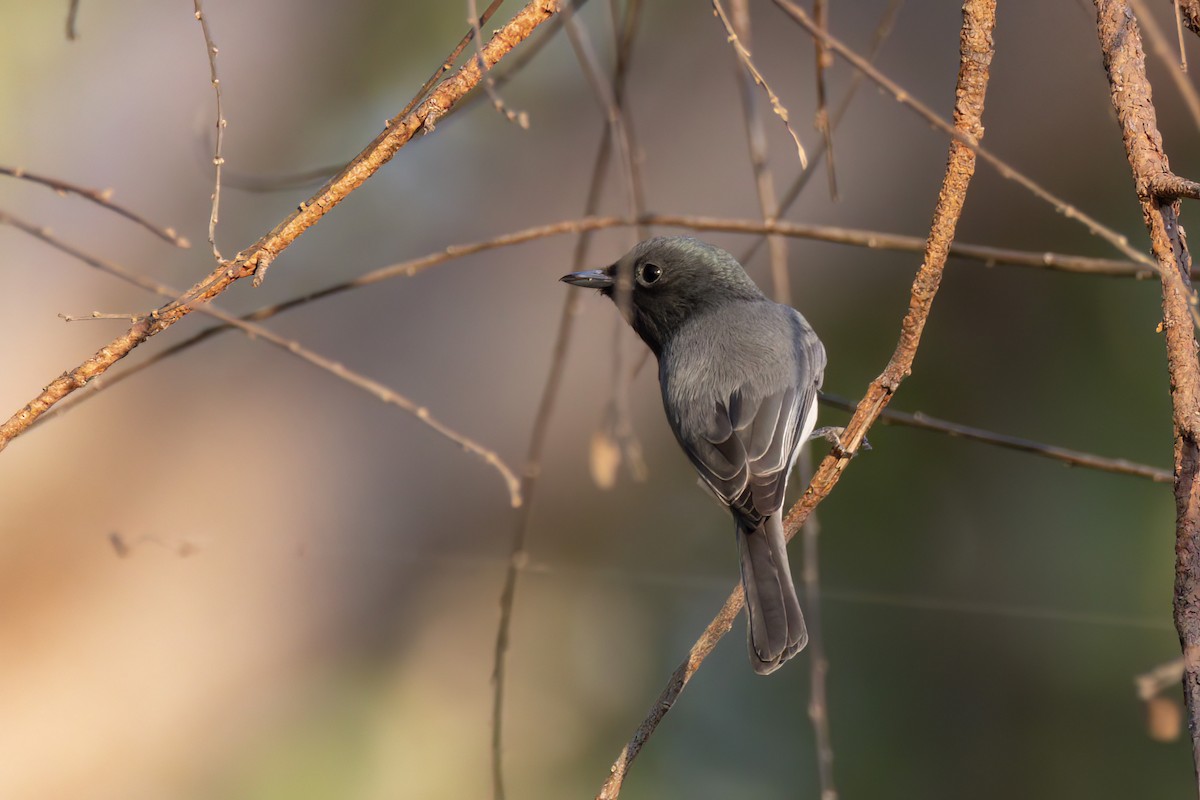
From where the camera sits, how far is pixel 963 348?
4.38m

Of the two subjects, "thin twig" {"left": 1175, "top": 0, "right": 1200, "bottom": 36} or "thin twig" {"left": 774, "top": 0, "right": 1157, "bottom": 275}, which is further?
"thin twig" {"left": 1175, "top": 0, "right": 1200, "bottom": 36}

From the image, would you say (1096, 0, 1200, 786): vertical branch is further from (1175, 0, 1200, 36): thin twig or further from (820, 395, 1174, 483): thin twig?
(820, 395, 1174, 483): thin twig

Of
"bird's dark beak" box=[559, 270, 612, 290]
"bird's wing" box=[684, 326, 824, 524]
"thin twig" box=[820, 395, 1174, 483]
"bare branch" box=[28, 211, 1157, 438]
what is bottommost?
"thin twig" box=[820, 395, 1174, 483]

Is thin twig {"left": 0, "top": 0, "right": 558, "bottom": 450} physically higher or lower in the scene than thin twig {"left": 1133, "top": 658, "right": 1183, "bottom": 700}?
higher

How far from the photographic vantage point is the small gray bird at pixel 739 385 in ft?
7.14

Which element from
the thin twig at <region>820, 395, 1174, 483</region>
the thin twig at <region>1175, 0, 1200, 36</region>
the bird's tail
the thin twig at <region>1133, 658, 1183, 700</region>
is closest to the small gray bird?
the bird's tail

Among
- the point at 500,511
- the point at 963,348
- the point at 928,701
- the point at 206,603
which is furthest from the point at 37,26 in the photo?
the point at 928,701

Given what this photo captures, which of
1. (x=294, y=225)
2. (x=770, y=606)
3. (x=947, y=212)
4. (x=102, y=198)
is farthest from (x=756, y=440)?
(x=102, y=198)

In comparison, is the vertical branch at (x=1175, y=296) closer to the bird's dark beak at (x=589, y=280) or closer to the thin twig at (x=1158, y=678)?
the thin twig at (x=1158, y=678)

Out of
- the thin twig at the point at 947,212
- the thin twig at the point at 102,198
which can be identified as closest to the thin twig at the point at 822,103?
the thin twig at the point at 947,212

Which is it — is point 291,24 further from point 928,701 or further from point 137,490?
point 928,701

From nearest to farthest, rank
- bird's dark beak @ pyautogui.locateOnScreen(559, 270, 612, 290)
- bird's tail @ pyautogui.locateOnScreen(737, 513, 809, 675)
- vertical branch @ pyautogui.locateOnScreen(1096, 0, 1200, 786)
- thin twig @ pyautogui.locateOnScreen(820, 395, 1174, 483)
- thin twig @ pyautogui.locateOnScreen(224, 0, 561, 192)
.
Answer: vertical branch @ pyautogui.locateOnScreen(1096, 0, 1200, 786) < thin twig @ pyautogui.locateOnScreen(224, 0, 561, 192) < thin twig @ pyautogui.locateOnScreen(820, 395, 1174, 483) < bird's tail @ pyautogui.locateOnScreen(737, 513, 809, 675) < bird's dark beak @ pyautogui.locateOnScreen(559, 270, 612, 290)

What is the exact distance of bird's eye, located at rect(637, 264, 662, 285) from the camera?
114 inches

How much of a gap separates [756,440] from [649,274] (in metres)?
0.69
